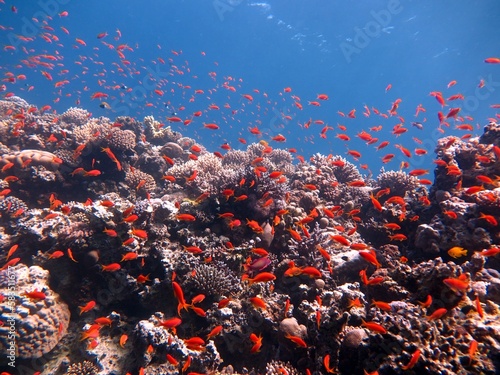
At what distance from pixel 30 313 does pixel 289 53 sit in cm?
8026

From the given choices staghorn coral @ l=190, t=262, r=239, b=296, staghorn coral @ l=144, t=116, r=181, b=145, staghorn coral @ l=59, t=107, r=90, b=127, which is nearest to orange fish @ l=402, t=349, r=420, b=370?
staghorn coral @ l=190, t=262, r=239, b=296

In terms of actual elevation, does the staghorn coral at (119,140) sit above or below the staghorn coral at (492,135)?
below

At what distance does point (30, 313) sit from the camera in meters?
5.21

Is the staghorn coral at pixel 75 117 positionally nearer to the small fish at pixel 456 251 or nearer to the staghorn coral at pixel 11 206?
the staghorn coral at pixel 11 206

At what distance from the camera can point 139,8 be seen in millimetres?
74438

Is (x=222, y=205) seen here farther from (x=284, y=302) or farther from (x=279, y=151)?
(x=279, y=151)

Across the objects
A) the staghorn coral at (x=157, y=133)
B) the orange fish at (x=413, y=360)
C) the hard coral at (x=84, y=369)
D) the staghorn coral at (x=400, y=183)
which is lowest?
the hard coral at (x=84, y=369)

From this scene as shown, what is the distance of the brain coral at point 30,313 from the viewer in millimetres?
4988

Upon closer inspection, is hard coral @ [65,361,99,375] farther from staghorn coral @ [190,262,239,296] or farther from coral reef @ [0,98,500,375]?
staghorn coral @ [190,262,239,296]

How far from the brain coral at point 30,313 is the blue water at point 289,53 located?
19.5 m

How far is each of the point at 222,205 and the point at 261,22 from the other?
228 ft

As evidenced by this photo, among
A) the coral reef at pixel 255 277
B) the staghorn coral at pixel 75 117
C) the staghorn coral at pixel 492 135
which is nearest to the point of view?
the coral reef at pixel 255 277

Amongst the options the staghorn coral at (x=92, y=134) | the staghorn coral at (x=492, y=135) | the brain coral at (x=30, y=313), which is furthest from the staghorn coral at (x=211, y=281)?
the staghorn coral at (x=492, y=135)

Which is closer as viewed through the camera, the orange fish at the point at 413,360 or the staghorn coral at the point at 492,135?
the orange fish at the point at 413,360
